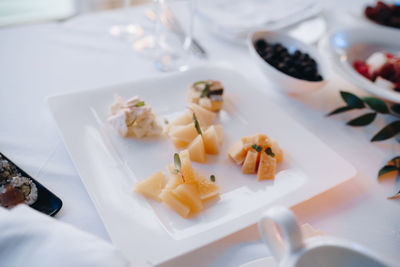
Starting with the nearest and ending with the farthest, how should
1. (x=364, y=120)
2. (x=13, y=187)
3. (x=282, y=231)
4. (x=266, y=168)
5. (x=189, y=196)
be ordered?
(x=282, y=231) → (x=13, y=187) → (x=189, y=196) → (x=266, y=168) → (x=364, y=120)

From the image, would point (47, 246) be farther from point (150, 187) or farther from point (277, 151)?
point (277, 151)

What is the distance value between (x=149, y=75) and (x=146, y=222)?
2.54ft

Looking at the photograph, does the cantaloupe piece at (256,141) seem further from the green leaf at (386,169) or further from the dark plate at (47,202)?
the dark plate at (47,202)

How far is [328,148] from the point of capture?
3.98 ft

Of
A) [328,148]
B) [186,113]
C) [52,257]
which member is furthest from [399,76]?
[52,257]

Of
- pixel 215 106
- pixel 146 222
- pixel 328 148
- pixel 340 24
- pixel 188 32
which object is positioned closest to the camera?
pixel 146 222

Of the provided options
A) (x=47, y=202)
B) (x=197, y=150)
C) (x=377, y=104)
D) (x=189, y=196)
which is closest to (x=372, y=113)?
(x=377, y=104)

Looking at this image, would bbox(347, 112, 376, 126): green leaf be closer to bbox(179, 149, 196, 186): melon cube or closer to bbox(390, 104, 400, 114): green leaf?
bbox(390, 104, 400, 114): green leaf

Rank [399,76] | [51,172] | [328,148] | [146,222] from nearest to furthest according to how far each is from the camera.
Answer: [146,222]
[51,172]
[328,148]
[399,76]

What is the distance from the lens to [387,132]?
129cm

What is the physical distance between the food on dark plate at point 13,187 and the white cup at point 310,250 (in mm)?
542

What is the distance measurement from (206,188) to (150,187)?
0.15 meters

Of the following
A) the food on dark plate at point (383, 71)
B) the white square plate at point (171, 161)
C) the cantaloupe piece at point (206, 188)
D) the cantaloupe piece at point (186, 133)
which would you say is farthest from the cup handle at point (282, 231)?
the food on dark plate at point (383, 71)

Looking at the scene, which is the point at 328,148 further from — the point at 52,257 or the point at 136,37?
the point at 136,37
